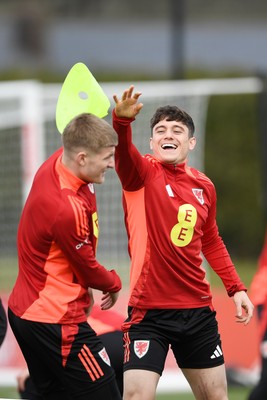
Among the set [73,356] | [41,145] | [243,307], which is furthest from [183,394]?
[73,356]

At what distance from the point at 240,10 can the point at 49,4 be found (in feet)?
19.5

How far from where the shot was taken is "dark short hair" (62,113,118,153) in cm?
577

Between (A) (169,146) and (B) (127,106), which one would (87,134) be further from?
(A) (169,146)

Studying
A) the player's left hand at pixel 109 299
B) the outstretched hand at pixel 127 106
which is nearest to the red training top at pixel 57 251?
the player's left hand at pixel 109 299

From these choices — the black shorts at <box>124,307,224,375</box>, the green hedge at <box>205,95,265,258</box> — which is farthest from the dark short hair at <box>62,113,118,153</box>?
the green hedge at <box>205,95,265,258</box>

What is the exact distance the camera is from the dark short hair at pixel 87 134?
18.9 feet

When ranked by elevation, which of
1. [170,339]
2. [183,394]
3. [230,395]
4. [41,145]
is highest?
[170,339]

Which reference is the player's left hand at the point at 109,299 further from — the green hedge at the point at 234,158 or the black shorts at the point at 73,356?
the green hedge at the point at 234,158

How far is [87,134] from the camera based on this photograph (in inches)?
227

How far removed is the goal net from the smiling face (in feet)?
16.3

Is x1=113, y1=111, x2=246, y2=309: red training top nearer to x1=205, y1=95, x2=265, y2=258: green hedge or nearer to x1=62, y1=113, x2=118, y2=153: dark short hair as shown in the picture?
x1=62, y1=113, x2=118, y2=153: dark short hair

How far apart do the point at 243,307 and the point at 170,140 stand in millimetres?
1062

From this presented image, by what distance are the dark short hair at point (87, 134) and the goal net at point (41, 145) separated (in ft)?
18.7

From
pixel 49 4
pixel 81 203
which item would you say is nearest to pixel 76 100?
pixel 81 203
